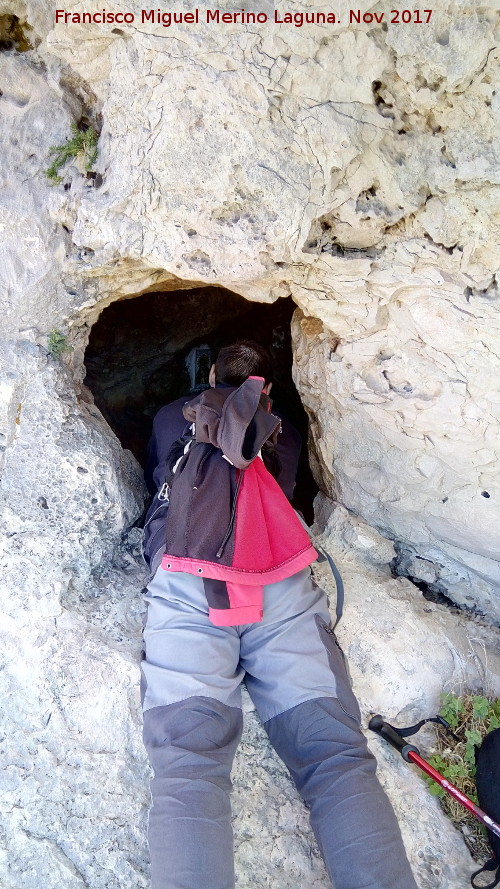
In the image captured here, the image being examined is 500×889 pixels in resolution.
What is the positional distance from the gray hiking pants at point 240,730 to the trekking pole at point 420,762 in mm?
263

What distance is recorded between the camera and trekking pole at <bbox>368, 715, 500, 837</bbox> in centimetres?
189

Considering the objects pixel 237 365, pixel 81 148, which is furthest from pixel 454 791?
pixel 81 148

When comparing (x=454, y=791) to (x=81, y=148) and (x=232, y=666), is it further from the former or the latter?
(x=81, y=148)

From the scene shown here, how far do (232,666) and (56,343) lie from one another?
1404 millimetres

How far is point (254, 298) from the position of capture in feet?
7.88

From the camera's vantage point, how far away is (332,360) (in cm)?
256

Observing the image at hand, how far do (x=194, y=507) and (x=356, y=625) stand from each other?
807 mm

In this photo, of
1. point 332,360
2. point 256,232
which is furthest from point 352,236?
point 332,360

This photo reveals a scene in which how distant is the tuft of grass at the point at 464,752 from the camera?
6.52ft

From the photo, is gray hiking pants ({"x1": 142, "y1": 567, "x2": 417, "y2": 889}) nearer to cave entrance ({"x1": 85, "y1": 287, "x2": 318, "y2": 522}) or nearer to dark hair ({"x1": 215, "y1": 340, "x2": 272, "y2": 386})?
dark hair ({"x1": 215, "y1": 340, "x2": 272, "y2": 386})

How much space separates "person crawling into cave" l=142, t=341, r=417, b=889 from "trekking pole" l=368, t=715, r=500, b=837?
0.85 feet

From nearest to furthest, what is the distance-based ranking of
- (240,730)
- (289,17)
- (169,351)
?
(289,17) → (240,730) → (169,351)

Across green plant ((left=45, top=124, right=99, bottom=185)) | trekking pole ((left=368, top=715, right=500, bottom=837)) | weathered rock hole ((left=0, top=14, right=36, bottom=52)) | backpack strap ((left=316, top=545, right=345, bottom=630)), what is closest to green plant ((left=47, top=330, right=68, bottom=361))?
green plant ((left=45, top=124, right=99, bottom=185))

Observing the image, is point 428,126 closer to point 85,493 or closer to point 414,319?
point 414,319
